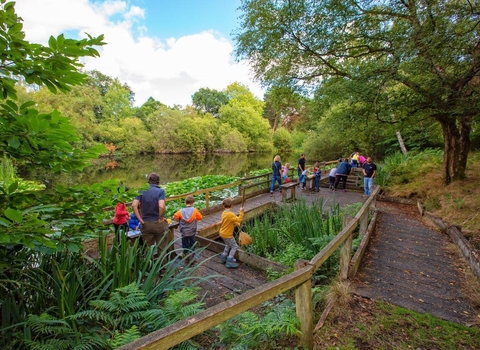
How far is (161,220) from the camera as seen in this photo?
431cm

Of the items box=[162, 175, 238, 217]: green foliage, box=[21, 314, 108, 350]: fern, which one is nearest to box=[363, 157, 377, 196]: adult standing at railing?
box=[162, 175, 238, 217]: green foliage

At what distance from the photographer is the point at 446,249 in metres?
5.29

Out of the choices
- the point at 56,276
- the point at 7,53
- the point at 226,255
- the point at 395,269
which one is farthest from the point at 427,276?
the point at 7,53

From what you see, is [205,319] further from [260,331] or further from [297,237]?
[297,237]

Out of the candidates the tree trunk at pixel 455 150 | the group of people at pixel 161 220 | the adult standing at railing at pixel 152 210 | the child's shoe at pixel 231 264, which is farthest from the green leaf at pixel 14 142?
the tree trunk at pixel 455 150

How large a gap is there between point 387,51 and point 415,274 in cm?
649

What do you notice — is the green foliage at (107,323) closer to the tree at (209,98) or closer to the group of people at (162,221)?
the group of people at (162,221)

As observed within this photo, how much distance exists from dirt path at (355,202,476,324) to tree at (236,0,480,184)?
3451 mm

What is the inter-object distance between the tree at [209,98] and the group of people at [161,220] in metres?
62.9

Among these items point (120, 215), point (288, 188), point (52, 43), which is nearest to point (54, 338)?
point (52, 43)

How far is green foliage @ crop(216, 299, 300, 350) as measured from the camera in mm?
2302

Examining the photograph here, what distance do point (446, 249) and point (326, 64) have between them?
695cm

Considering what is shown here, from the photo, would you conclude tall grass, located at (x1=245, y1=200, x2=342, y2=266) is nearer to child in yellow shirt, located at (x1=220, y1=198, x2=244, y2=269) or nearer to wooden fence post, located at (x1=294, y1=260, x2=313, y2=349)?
child in yellow shirt, located at (x1=220, y1=198, x2=244, y2=269)

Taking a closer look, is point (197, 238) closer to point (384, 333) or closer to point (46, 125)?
point (384, 333)
